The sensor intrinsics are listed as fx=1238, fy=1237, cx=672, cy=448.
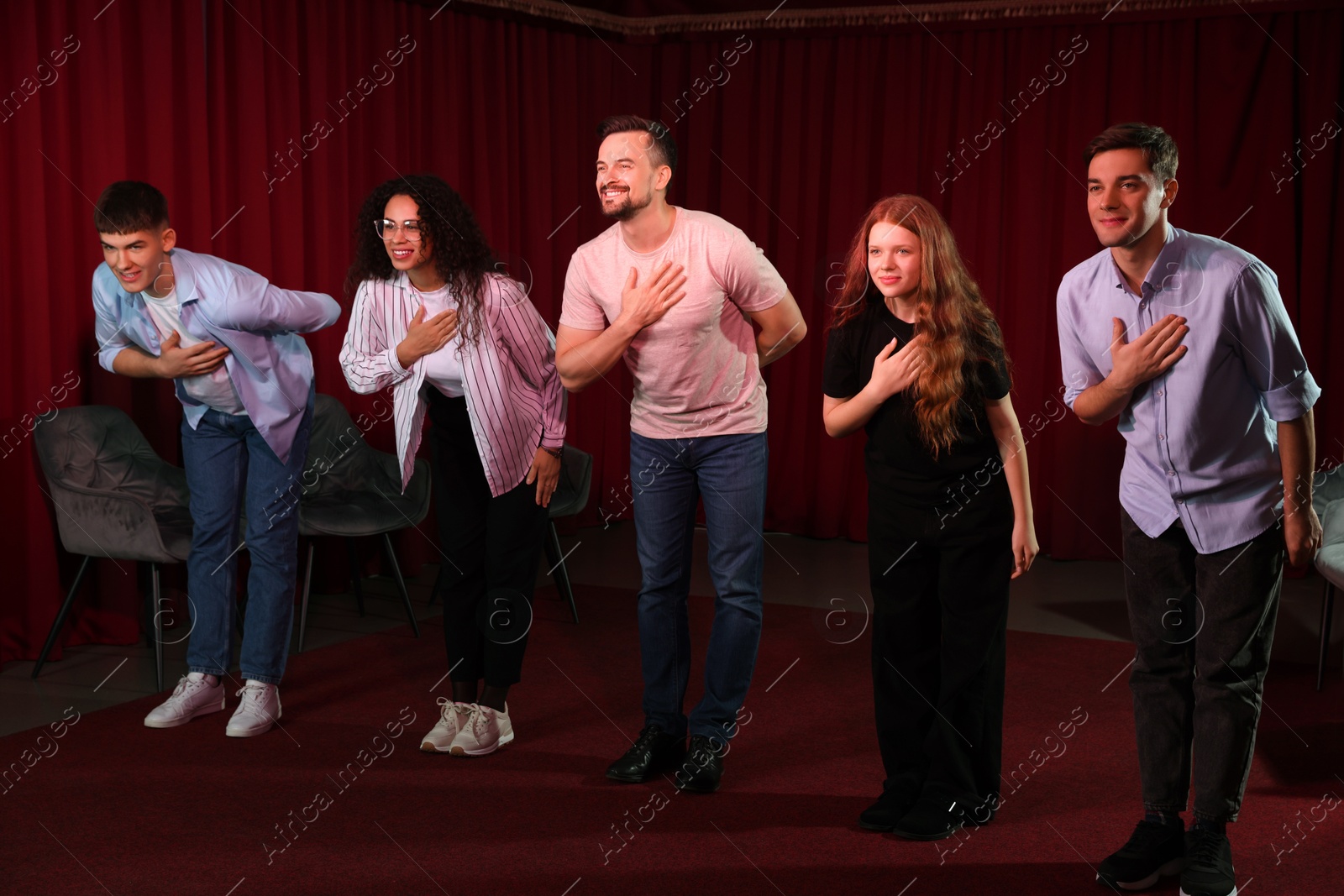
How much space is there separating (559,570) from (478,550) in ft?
5.17

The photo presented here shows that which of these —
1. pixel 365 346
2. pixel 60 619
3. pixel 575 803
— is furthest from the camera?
pixel 60 619

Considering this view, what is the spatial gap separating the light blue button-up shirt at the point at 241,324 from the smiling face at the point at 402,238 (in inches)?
19.4

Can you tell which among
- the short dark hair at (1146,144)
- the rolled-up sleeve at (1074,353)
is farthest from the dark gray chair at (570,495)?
the short dark hair at (1146,144)

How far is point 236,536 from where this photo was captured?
3395mm

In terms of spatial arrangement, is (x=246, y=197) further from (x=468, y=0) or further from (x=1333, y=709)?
(x=1333, y=709)

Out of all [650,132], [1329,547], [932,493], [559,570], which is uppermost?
[650,132]

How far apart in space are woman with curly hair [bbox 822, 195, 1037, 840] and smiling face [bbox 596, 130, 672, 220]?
18.0 inches

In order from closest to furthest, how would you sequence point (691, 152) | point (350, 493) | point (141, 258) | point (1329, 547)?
1. point (141, 258)
2. point (1329, 547)
3. point (350, 493)
4. point (691, 152)

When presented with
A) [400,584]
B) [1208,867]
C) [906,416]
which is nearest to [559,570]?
[400,584]

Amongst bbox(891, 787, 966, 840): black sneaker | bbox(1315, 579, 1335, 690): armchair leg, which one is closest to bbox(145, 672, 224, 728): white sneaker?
bbox(891, 787, 966, 840): black sneaker

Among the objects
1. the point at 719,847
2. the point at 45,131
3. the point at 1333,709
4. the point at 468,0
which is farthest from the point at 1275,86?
the point at 45,131

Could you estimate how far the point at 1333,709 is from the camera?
3520 mm

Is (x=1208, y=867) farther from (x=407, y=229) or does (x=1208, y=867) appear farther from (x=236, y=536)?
(x=236, y=536)

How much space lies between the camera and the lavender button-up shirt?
2.12 metres
